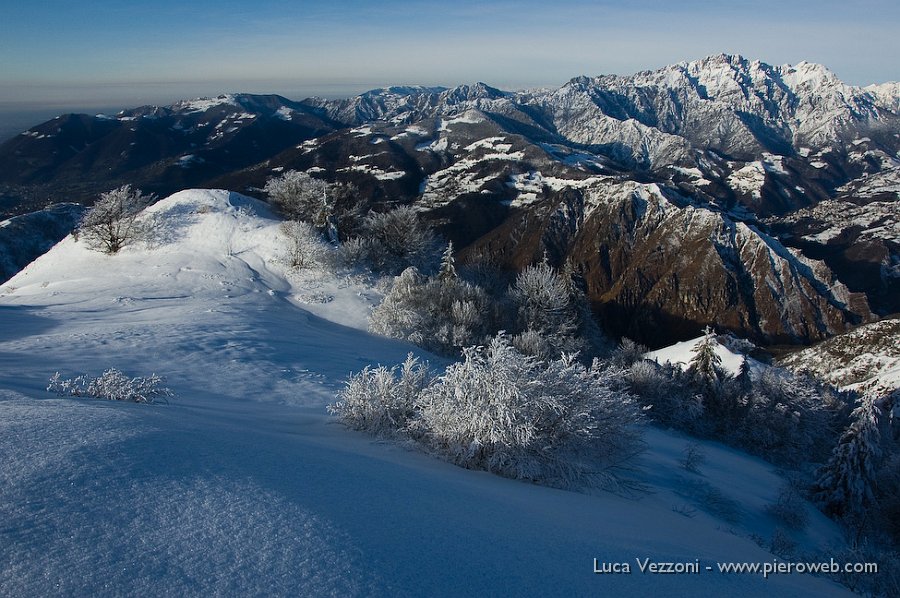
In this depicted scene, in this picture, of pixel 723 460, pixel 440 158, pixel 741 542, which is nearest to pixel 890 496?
pixel 723 460

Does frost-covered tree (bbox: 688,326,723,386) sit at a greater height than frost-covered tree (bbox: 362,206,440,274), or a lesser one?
lesser

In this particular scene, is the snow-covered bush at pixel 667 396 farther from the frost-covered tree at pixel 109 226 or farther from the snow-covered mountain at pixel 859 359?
the frost-covered tree at pixel 109 226

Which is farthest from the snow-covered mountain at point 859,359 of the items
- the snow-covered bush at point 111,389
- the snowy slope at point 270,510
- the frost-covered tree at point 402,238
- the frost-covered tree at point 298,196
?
the snow-covered bush at point 111,389

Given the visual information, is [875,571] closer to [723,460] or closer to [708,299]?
[723,460]

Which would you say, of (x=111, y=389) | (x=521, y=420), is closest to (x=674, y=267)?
(x=521, y=420)

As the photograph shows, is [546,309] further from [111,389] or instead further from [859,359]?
[859,359]

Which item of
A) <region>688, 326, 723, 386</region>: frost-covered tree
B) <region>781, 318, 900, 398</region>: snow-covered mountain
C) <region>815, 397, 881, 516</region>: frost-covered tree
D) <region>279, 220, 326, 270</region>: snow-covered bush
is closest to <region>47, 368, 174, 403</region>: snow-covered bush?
<region>279, 220, 326, 270</region>: snow-covered bush

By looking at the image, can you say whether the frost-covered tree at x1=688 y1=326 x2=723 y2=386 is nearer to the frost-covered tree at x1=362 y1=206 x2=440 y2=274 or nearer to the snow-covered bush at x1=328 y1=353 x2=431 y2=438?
the frost-covered tree at x1=362 y1=206 x2=440 y2=274
